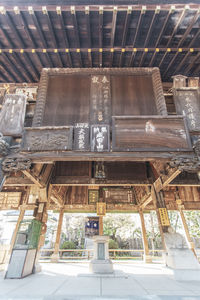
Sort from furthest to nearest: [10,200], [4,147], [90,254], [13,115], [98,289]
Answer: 1. [90,254]
2. [10,200]
3. [13,115]
4. [4,147]
5. [98,289]

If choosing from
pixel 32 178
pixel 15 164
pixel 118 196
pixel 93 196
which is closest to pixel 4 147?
pixel 15 164

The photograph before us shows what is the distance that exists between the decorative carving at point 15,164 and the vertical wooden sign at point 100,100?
2194mm

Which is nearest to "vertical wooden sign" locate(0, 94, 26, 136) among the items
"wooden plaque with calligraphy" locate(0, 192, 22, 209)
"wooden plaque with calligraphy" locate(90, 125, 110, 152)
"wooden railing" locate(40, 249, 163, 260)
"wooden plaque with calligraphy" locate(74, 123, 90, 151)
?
"wooden plaque with calligraphy" locate(74, 123, 90, 151)

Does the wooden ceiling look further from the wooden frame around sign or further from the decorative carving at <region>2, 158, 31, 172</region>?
the decorative carving at <region>2, 158, 31, 172</region>

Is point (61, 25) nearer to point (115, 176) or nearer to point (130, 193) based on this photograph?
point (115, 176)

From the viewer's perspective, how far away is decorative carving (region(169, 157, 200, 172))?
425 cm

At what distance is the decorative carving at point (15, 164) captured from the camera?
434cm

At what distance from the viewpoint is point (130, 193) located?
9906 millimetres

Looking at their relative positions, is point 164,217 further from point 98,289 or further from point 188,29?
point 188,29

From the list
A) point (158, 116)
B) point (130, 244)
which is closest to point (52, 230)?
point (130, 244)

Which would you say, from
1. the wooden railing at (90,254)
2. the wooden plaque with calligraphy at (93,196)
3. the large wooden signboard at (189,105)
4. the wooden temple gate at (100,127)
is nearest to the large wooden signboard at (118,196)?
the wooden plaque with calligraphy at (93,196)

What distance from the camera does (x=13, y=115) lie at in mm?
4906

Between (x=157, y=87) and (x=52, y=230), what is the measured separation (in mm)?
24581

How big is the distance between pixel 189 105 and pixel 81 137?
3.60 m
